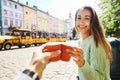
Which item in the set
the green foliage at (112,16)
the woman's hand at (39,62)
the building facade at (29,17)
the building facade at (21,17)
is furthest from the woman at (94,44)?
the building facade at (29,17)

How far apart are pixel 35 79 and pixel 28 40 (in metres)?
29.7

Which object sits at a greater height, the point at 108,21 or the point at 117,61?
the point at 108,21

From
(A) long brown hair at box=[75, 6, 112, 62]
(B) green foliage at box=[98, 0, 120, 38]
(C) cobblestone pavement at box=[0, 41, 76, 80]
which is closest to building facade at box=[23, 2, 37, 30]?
(C) cobblestone pavement at box=[0, 41, 76, 80]

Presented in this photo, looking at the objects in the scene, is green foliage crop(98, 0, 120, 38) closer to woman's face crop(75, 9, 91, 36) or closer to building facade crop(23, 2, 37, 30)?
woman's face crop(75, 9, 91, 36)

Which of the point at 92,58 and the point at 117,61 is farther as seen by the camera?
A: the point at 117,61

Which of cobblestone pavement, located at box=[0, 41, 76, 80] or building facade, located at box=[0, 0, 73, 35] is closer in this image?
cobblestone pavement, located at box=[0, 41, 76, 80]

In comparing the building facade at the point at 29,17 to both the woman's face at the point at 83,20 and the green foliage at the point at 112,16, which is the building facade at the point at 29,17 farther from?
the woman's face at the point at 83,20

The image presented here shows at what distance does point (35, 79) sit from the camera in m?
0.59

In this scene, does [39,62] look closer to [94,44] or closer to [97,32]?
[94,44]

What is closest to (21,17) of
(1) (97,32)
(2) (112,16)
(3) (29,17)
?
(3) (29,17)

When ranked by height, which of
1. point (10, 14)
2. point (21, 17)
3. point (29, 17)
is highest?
point (10, 14)

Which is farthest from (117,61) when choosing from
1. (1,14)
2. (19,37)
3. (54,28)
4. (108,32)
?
(54,28)

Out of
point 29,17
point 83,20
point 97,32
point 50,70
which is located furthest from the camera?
point 29,17

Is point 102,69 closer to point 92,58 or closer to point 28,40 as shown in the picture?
point 92,58
